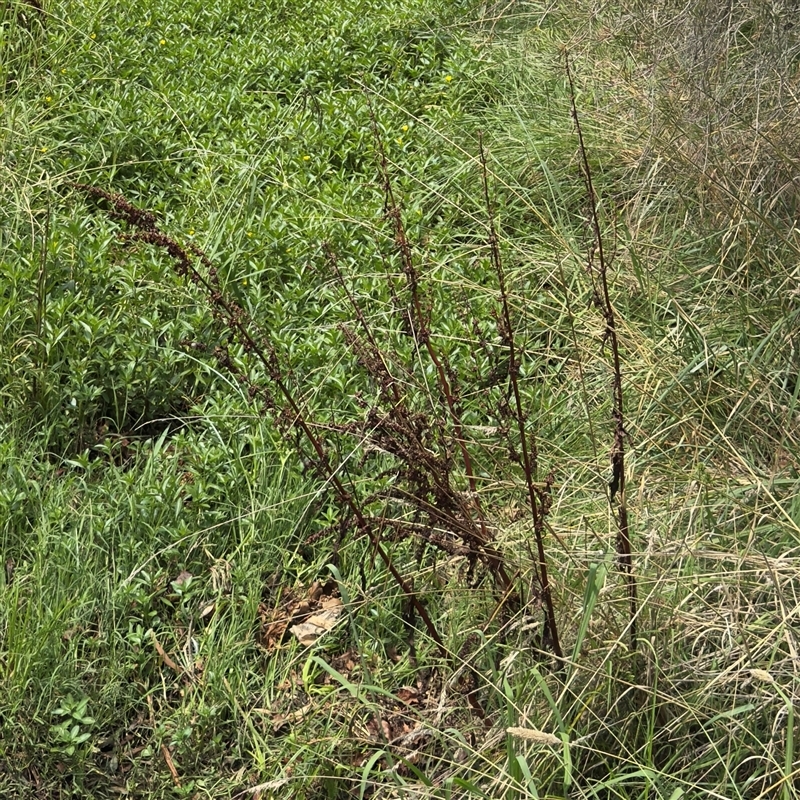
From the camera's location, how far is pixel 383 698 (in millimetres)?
2598

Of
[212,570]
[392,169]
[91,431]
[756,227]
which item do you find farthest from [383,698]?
[392,169]

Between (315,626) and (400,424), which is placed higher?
(400,424)

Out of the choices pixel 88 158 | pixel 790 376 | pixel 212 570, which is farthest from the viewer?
pixel 88 158

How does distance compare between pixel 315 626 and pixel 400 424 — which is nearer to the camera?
pixel 400 424

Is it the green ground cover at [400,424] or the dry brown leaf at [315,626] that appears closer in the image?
the green ground cover at [400,424]

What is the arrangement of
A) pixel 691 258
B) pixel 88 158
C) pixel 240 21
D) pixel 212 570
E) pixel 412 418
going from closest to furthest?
pixel 412 418 → pixel 212 570 → pixel 691 258 → pixel 88 158 → pixel 240 21

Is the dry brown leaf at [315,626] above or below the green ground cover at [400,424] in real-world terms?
below

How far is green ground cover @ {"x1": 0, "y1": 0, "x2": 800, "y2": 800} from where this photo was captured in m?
2.31

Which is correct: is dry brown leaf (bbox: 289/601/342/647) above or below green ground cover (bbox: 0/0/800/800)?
below

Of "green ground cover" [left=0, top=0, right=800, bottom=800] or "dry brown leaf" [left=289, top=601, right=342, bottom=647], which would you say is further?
"dry brown leaf" [left=289, top=601, right=342, bottom=647]

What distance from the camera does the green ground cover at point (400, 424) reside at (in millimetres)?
2309

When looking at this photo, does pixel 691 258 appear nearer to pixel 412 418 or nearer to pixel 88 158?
pixel 412 418

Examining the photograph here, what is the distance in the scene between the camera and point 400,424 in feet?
7.63

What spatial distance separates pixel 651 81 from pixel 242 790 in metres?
3.10
